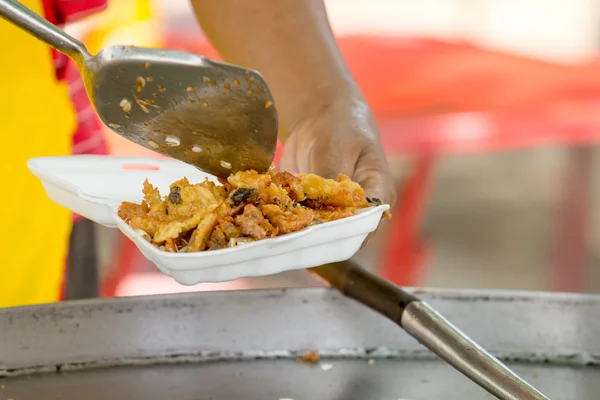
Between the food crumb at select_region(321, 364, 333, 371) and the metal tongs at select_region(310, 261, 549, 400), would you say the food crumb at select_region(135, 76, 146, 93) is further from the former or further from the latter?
the food crumb at select_region(321, 364, 333, 371)

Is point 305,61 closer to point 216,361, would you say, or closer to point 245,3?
point 245,3

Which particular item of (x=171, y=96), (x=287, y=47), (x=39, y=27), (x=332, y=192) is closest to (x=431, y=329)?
(x=332, y=192)

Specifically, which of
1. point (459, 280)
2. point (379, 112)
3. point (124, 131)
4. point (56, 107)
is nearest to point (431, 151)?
point (379, 112)

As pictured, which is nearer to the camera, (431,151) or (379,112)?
(431,151)

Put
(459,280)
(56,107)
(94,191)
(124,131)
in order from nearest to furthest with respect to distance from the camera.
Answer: (124,131), (94,191), (56,107), (459,280)

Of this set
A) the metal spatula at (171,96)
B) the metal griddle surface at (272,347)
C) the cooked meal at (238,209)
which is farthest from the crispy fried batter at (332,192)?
the metal griddle surface at (272,347)

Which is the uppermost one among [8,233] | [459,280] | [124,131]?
[124,131]

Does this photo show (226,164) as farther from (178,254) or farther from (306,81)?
(306,81)
